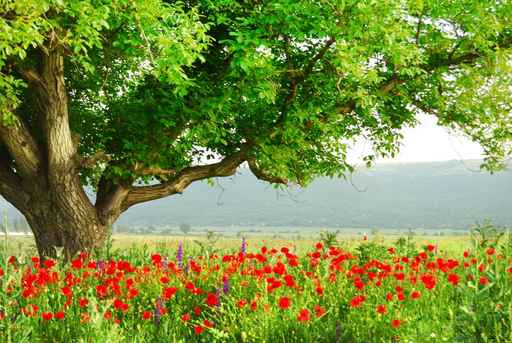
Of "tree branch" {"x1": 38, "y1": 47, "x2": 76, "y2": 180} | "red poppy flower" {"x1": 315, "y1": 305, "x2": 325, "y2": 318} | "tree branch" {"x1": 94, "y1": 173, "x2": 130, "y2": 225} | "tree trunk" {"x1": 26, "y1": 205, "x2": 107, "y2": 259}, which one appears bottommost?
"red poppy flower" {"x1": 315, "y1": 305, "x2": 325, "y2": 318}

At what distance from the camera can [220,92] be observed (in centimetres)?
1262

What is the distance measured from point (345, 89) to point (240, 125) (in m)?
3.01

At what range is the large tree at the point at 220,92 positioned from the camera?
1065 cm

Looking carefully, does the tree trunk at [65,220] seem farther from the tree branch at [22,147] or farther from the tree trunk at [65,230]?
the tree branch at [22,147]

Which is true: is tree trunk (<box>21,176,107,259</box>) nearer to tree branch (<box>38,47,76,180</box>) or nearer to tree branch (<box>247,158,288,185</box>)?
tree branch (<box>38,47,76,180</box>)

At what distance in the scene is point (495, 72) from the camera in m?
14.5

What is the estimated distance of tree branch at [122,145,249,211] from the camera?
14.4 meters

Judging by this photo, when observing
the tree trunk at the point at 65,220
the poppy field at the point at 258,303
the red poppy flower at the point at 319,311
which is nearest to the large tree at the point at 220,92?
the tree trunk at the point at 65,220

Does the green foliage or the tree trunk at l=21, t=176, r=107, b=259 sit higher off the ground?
the green foliage

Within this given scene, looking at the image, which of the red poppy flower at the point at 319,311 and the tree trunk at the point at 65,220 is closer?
the red poppy flower at the point at 319,311

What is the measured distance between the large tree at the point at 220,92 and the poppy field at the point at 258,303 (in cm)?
396

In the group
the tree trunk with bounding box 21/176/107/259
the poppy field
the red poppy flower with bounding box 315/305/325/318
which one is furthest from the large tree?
the red poppy flower with bounding box 315/305/325/318

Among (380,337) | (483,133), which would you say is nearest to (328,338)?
(380,337)

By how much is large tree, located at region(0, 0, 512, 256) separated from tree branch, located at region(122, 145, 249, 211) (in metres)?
0.03
